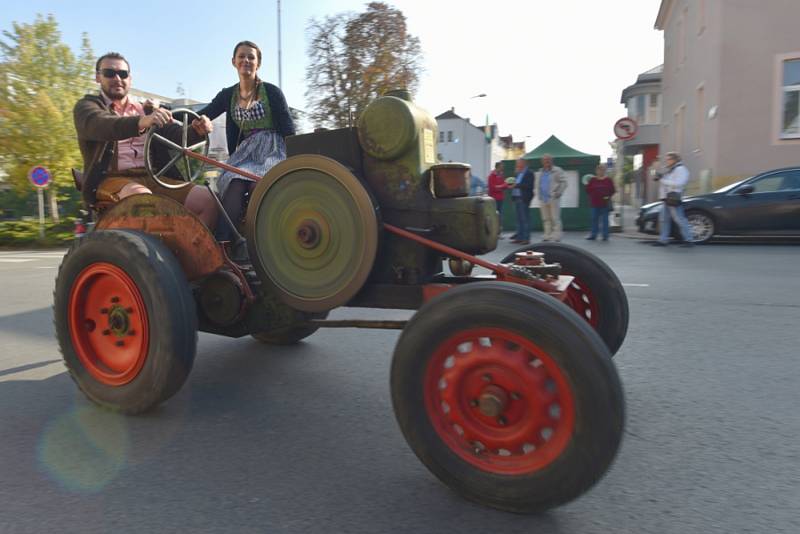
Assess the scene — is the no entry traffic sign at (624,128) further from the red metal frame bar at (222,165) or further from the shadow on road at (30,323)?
the red metal frame bar at (222,165)

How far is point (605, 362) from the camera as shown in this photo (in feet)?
6.07

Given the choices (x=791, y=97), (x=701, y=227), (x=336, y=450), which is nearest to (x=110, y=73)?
(x=336, y=450)

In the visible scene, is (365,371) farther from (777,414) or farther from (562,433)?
(777,414)

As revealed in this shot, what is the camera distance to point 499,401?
2.02 meters

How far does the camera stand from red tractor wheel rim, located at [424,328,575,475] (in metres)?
1.95

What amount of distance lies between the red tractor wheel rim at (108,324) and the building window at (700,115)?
1853 cm

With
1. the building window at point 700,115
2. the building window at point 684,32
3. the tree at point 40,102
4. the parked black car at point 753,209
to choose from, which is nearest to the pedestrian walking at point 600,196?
the parked black car at point 753,209

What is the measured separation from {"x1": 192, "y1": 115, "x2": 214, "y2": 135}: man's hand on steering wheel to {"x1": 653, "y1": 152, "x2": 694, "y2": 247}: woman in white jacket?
32.3 ft

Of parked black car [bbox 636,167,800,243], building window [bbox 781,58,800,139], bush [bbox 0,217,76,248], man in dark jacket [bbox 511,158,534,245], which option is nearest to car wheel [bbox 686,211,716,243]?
parked black car [bbox 636,167,800,243]

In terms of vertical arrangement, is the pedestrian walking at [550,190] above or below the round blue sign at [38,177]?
below

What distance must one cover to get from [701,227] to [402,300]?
34.7 ft

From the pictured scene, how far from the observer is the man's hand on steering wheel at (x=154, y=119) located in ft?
9.74

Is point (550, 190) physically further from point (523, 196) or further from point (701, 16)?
point (701, 16)

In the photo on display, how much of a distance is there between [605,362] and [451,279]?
4.10 feet
